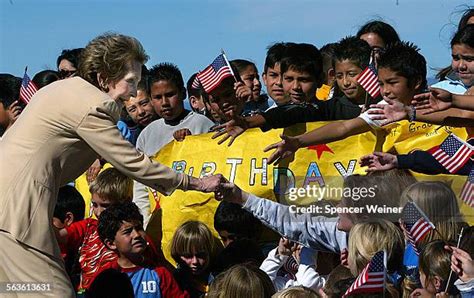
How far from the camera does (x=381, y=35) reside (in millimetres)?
8539

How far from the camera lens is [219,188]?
6.45m

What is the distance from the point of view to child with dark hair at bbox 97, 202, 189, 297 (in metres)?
6.70

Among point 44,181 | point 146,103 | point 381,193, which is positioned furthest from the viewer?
point 146,103

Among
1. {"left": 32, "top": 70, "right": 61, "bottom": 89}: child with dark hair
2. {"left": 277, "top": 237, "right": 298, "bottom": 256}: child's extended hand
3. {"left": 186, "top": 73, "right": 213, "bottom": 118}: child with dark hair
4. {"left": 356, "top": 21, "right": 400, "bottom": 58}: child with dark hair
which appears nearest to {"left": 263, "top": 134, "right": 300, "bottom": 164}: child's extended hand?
{"left": 277, "top": 237, "right": 298, "bottom": 256}: child's extended hand

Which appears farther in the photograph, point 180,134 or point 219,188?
point 180,134

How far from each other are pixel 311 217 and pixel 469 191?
0.96 m

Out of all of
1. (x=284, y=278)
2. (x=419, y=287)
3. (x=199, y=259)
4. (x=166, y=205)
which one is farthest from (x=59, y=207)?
(x=419, y=287)

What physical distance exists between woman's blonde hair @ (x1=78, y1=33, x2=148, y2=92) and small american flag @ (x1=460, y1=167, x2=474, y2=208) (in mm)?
1923

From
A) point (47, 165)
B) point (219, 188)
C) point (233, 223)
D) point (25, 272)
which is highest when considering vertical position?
point (47, 165)

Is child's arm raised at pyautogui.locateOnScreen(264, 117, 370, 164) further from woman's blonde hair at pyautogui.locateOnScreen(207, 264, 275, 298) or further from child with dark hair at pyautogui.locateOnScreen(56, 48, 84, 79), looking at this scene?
child with dark hair at pyautogui.locateOnScreen(56, 48, 84, 79)

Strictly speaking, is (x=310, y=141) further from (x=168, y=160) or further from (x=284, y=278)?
(x=168, y=160)

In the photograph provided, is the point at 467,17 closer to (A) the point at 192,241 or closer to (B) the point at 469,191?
(B) the point at 469,191

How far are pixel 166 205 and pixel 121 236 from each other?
37.9 inches

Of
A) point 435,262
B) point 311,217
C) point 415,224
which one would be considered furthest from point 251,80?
point 435,262
